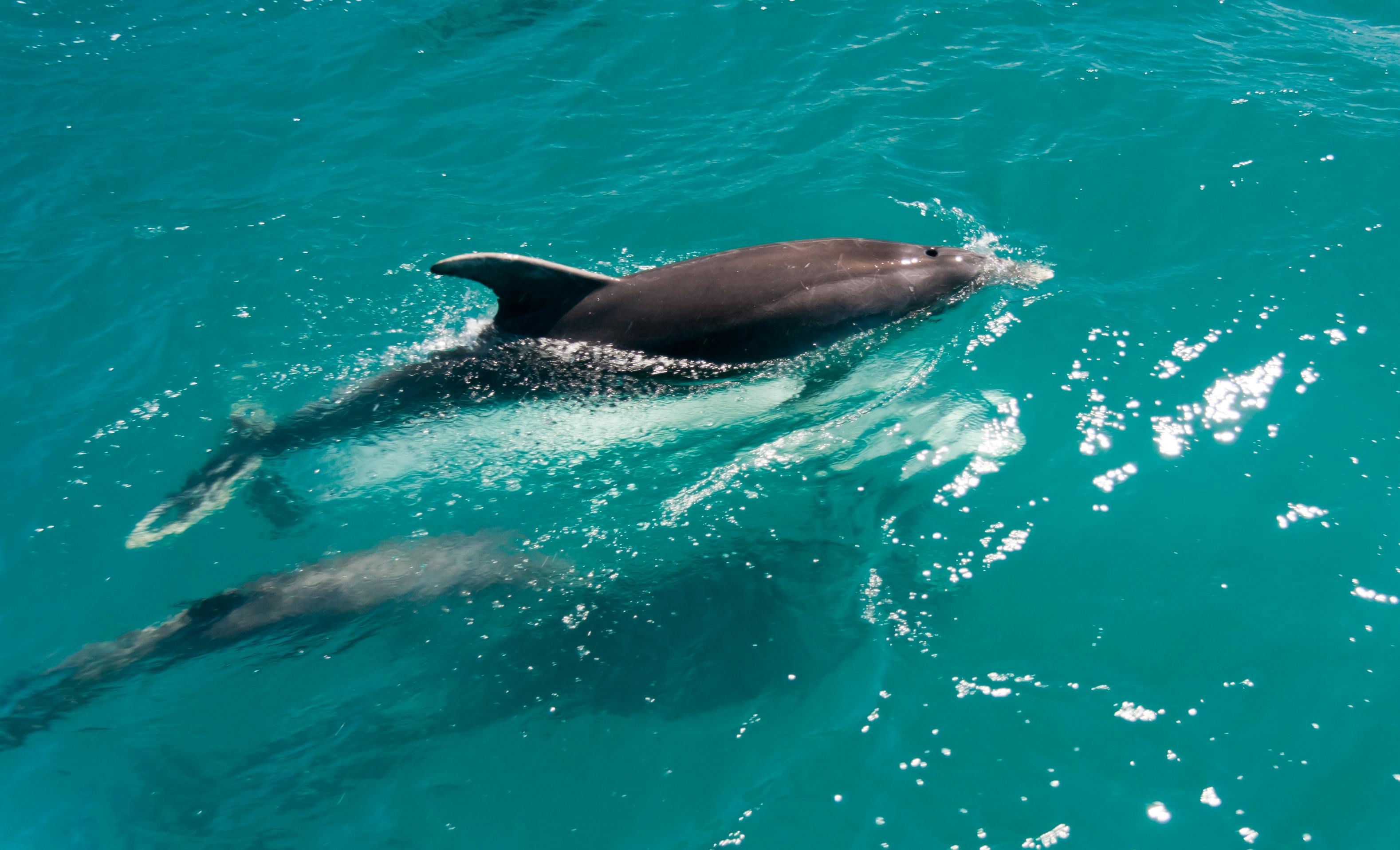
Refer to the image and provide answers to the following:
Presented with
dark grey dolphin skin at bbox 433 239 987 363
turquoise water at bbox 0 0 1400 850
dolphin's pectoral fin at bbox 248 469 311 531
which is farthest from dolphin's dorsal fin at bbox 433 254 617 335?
dolphin's pectoral fin at bbox 248 469 311 531

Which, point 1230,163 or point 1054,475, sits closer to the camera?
point 1054,475

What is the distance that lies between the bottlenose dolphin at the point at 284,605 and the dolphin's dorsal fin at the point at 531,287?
2072 mm

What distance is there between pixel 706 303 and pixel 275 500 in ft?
15.7

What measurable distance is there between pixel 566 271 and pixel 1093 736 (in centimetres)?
581

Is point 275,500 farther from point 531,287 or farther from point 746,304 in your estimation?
point 746,304

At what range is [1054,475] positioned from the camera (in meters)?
7.83

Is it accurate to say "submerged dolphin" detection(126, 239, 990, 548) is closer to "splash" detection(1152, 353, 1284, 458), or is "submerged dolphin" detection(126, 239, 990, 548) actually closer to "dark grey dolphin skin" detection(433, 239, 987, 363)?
"dark grey dolphin skin" detection(433, 239, 987, 363)

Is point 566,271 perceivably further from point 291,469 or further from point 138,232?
point 138,232

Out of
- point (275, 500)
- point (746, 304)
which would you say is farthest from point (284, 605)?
point (746, 304)

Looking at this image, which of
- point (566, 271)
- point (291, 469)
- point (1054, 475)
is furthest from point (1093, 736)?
point (291, 469)

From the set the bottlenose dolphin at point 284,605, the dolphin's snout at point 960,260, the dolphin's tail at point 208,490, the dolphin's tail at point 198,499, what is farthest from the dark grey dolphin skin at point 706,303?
the dolphin's tail at point 198,499

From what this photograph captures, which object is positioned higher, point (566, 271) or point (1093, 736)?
point (566, 271)

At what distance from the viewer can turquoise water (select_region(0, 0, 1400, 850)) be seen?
6.20 metres

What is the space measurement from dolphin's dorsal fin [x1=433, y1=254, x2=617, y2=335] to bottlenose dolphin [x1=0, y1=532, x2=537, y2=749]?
2072 mm
